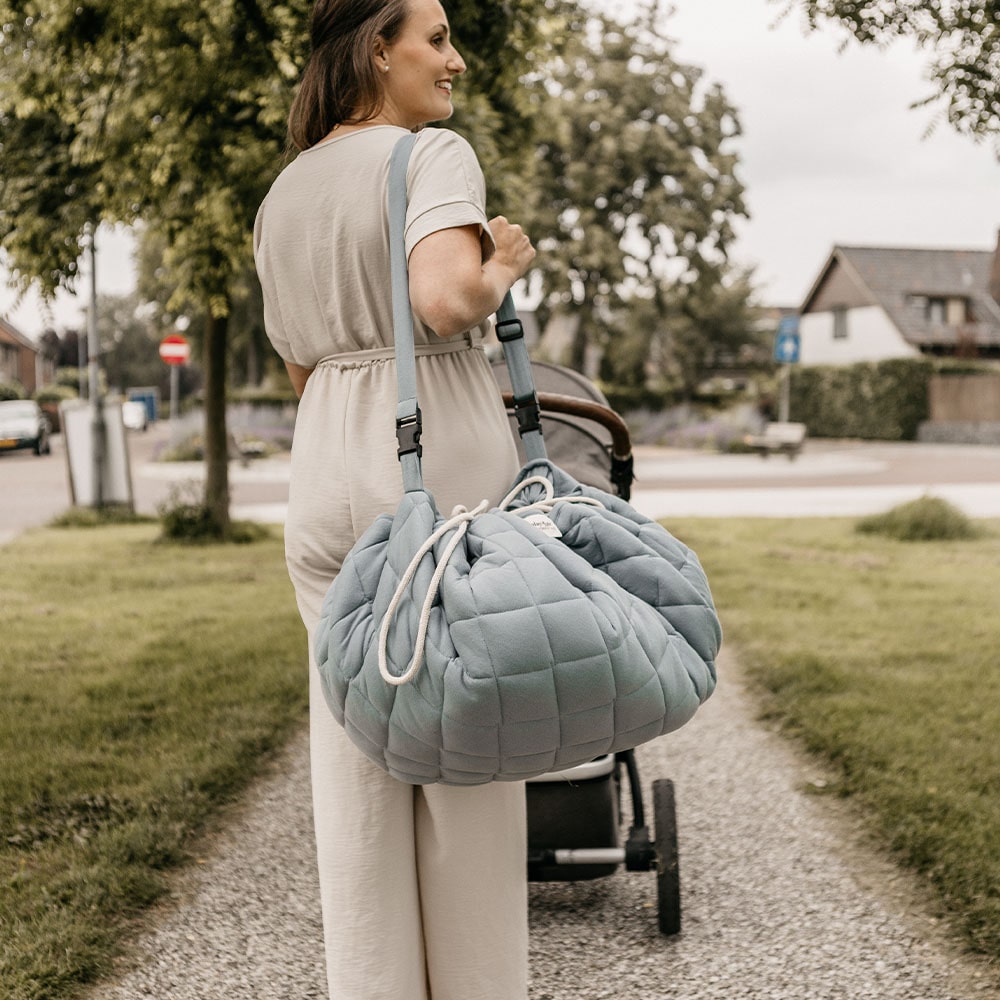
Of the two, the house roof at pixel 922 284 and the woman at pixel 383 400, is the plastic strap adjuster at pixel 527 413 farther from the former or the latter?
the house roof at pixel 922 284

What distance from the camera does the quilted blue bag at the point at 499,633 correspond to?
5.10 ft

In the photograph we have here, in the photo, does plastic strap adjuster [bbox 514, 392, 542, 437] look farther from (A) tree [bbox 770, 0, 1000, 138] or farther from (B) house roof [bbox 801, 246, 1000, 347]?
(B) house roof [bbox 801, 246, 1000, 347]

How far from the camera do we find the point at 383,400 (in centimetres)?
186

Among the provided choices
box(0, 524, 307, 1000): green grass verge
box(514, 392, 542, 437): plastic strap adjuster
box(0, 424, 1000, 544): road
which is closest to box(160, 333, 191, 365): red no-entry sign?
box(0, 424, 1000, 544): road

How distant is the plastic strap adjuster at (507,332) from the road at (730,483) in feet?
35.0

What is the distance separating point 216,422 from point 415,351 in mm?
9799

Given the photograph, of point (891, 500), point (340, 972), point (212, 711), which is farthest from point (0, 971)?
point (891, 500)

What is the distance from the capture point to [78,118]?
670cm

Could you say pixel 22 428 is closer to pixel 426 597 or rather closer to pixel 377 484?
pixel 377 484

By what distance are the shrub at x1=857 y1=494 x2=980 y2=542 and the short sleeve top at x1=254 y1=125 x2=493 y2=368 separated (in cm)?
1003

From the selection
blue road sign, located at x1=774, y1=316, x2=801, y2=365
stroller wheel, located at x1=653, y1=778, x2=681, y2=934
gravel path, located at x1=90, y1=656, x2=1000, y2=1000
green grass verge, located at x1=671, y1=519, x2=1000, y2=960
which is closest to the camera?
gravel path, located at x1=90, y1=656, x2=1000, y2=1000

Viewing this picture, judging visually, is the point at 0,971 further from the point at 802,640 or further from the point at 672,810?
the point at 802,640

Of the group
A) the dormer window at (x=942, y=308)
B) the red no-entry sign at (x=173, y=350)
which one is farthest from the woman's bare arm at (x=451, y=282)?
the dormer window at (x=942, y=308)

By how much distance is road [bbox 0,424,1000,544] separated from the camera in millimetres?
14859
